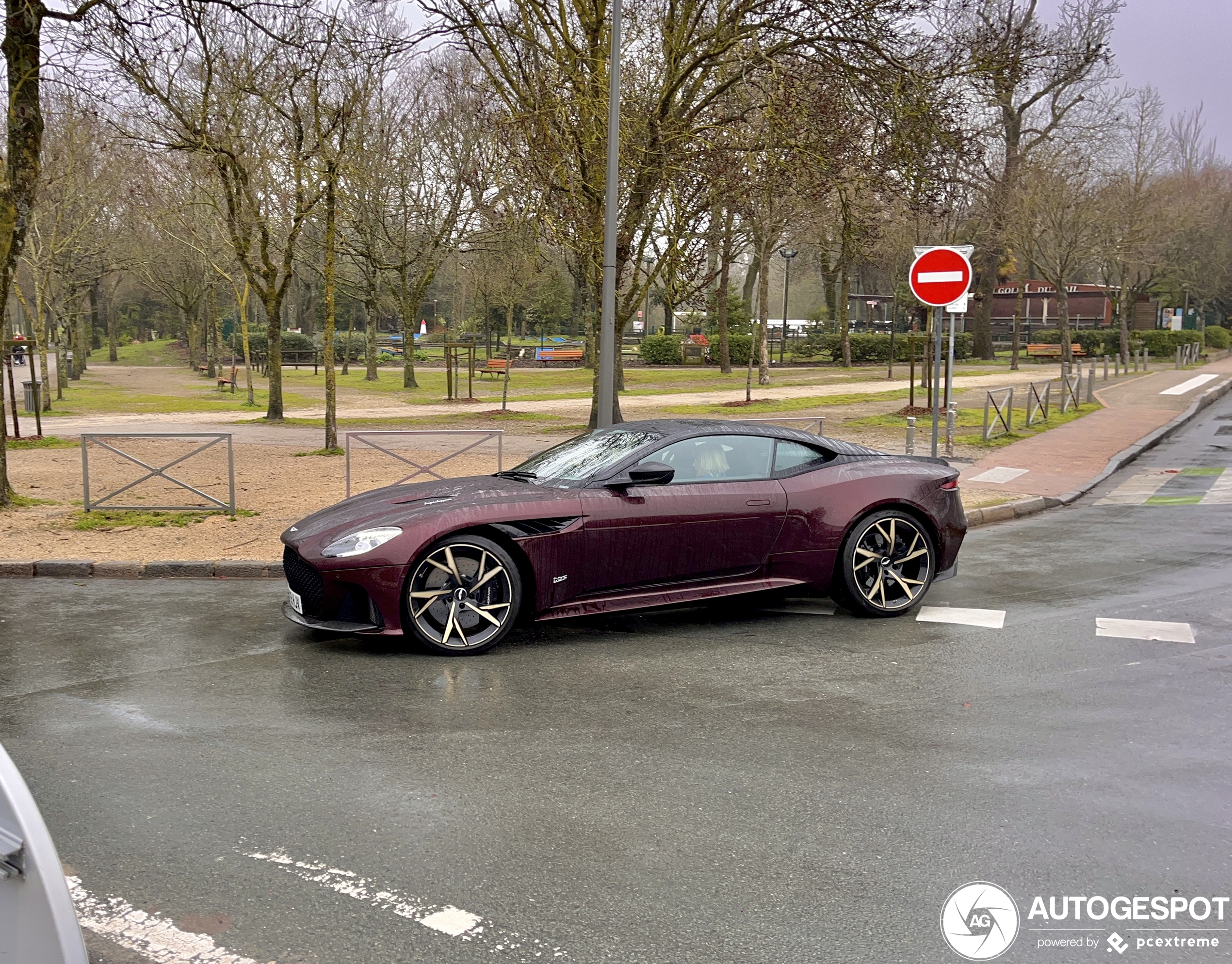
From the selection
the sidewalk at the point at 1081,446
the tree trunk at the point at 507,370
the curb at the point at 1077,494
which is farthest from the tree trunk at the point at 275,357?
the curb at the point at 1077,494

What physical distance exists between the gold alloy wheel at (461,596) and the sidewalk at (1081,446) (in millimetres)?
8780

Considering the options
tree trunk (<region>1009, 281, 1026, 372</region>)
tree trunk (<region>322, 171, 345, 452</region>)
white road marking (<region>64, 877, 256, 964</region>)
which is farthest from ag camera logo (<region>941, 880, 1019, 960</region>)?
tree trunk (<region>1009, 281, 1026, 372</region>)

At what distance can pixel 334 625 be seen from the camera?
6.48 meters

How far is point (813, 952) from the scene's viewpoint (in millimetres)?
3201

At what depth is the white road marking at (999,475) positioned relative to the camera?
566 inches

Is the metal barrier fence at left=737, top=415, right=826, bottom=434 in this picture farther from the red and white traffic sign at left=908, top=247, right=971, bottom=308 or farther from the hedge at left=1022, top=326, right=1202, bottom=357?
the hedge at left=1022, top=326, right=1202, bottom=357

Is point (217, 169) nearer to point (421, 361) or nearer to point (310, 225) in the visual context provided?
point (310, 225)

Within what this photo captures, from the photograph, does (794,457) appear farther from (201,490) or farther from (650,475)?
(201,490)

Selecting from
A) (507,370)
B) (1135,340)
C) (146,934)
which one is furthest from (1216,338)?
(146,934)

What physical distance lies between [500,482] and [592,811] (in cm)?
340

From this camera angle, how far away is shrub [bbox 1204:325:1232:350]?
5931cm

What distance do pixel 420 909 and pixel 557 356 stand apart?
4888cm

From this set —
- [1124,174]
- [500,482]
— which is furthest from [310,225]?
[500,482]

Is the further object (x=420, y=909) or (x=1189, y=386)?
(x=1189, y=386)
